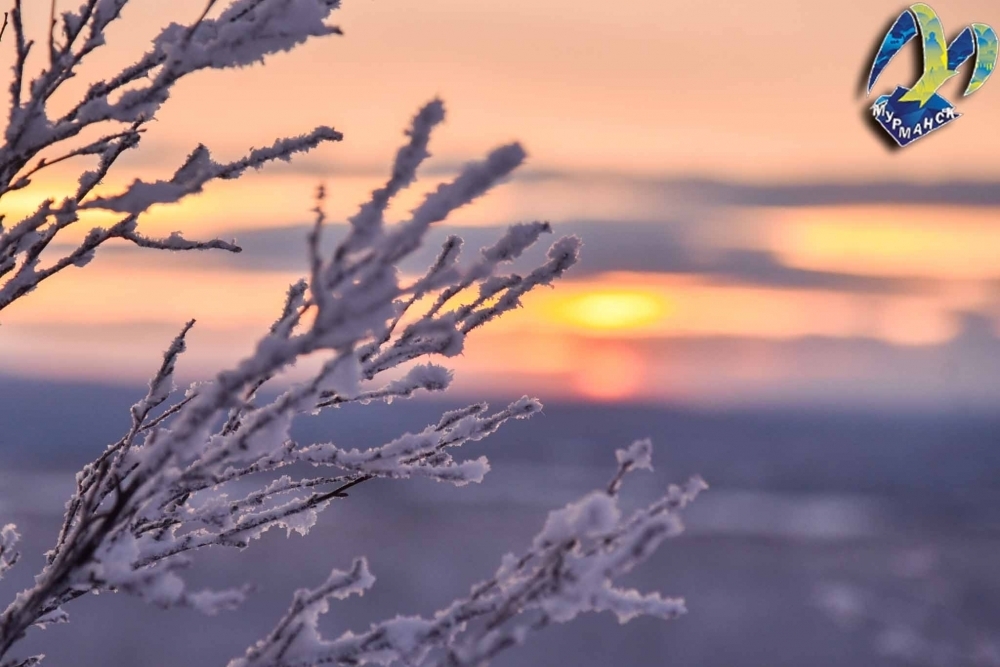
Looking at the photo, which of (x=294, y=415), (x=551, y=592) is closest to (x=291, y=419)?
(x=294, y=415)

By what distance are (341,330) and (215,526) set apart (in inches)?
48.3

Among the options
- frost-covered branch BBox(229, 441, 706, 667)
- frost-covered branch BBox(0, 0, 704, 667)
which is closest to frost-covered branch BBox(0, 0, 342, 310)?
frost-covered branch BBox(0, 0, 704, 667)

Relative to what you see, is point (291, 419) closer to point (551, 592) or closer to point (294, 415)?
point (294, 415)

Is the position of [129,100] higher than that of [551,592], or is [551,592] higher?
[129,100]

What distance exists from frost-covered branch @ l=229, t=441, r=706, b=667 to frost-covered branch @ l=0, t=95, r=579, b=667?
36 cm

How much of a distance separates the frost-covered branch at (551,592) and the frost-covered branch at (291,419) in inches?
14.3

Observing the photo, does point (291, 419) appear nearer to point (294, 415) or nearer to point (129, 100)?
point (294, 415)

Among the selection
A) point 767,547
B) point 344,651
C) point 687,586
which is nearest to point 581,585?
point 344,651

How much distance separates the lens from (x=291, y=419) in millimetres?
1618

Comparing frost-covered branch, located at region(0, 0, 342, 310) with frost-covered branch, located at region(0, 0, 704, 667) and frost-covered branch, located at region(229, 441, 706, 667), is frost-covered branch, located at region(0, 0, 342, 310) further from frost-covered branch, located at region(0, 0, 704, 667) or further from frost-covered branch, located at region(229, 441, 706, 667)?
frost-covered branch, located at region(229, 441, 706, 667)

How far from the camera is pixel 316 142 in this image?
2.18 meters

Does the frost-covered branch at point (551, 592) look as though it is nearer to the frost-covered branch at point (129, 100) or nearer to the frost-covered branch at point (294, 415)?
the frost-covered branch at point (294, 415)

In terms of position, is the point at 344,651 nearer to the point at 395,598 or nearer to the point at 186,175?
the point at 186,175

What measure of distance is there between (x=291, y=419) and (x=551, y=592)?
552 millimetres
